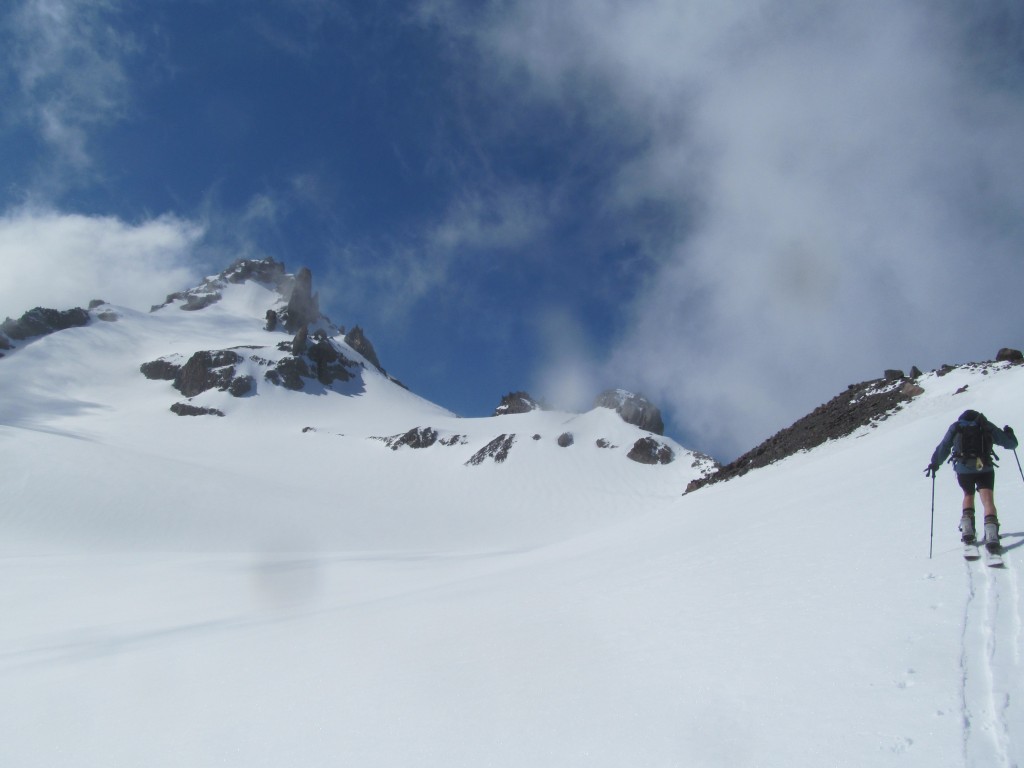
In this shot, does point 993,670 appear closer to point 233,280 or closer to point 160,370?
point 160,370

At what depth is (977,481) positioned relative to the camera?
20.3 ft

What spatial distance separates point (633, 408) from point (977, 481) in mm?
68528

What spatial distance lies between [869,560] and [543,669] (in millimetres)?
3981

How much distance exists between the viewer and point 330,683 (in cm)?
584

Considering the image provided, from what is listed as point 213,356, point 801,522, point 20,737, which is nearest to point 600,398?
point 213,356

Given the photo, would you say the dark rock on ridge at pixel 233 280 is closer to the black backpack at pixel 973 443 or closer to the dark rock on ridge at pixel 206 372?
the dark rock on ridge at pixel 206 372

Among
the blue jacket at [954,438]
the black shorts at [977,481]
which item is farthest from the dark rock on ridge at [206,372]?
the black shorts at [977,481]

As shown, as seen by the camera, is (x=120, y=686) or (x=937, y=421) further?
(x=937, y=421)

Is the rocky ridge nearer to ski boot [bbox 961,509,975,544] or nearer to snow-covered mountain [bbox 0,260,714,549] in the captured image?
ski boot [bbox 961,509,975,544]

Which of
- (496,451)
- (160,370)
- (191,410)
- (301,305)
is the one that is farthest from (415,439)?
(301,305)

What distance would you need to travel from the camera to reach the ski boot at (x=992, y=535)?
5.49 metres

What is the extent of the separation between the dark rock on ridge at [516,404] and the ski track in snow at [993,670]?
82090mm

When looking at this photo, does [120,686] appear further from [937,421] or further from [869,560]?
[937,421]

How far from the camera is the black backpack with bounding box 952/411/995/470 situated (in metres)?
6.28
